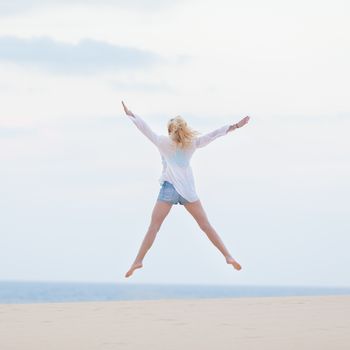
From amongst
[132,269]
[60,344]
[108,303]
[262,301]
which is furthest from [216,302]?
[60,344]

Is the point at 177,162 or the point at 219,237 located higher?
the point at 177,162

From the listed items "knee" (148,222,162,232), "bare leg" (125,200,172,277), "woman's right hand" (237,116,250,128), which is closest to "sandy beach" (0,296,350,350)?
"bare leg" (125,200,172,277)

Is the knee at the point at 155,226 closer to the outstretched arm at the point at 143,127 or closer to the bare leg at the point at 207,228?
the bare leg at the point at 207,228

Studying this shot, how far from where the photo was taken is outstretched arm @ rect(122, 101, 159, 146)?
10.9 m

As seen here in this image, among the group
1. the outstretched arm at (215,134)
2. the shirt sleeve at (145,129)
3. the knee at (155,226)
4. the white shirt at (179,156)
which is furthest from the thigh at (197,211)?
the shirt sleeve at (145,129)

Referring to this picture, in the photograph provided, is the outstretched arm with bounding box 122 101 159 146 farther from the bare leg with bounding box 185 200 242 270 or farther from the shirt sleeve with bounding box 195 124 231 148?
the bare leg with bounding box 185 200 242 270

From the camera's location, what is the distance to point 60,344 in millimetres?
9586

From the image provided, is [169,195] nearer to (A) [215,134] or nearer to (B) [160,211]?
(B) [160,211]

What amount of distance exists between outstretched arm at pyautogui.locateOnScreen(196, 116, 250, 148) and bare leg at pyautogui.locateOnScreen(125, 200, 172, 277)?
2.82 feet

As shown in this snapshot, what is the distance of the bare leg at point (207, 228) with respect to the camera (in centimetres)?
1132

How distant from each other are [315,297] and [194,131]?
431 centimetres

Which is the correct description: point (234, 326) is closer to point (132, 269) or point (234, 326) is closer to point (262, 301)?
point (132, 269)

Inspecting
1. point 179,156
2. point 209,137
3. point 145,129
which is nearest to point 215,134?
point 209,137

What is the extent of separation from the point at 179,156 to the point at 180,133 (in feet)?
0.98
